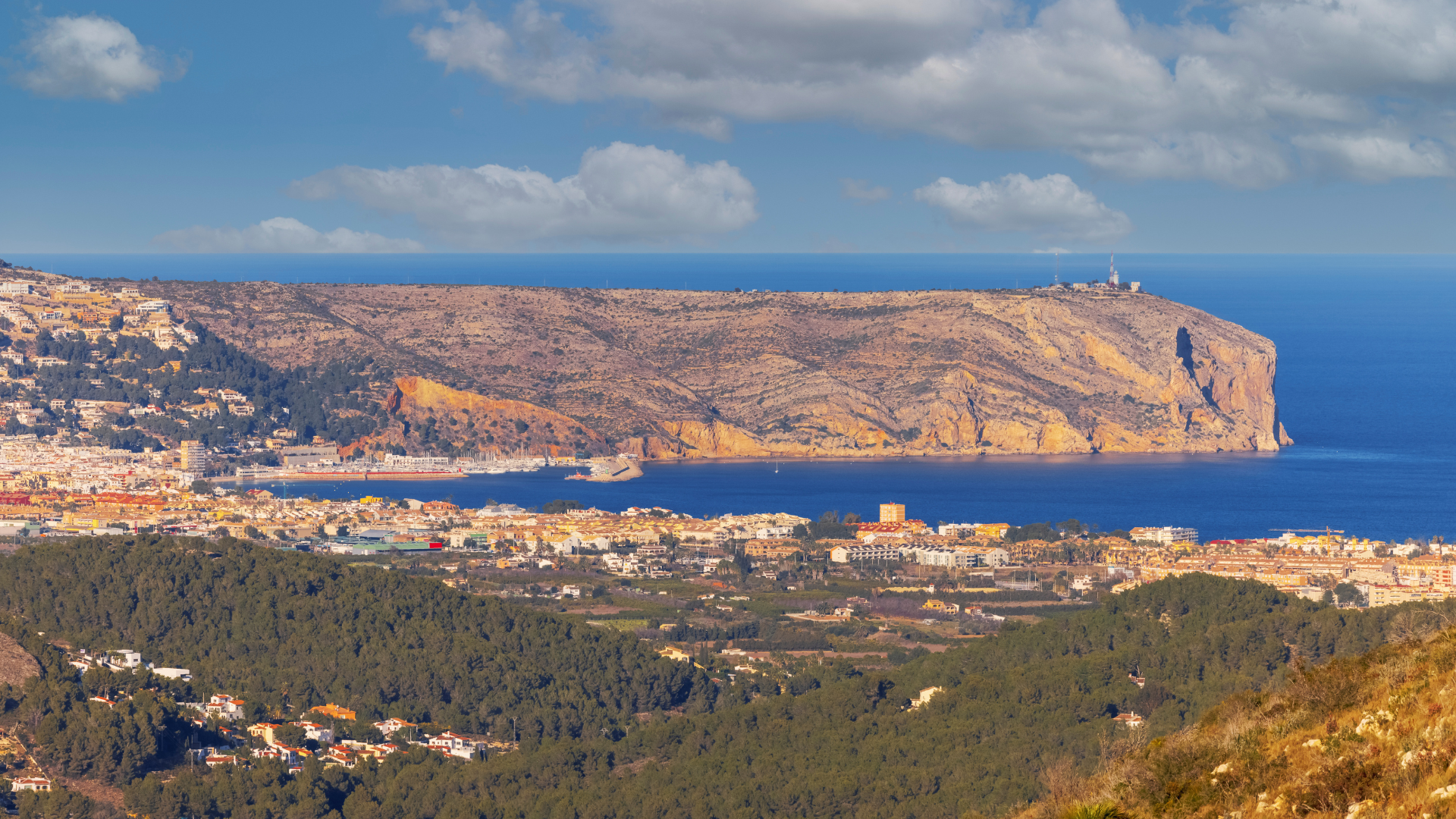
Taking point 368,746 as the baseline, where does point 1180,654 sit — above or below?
above

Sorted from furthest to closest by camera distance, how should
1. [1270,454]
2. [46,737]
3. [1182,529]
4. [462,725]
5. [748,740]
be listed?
[1270,454], [1182,529], [462,725], [748,740], [46,737]

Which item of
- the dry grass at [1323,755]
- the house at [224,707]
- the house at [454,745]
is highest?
the dry grass at [1323,755]

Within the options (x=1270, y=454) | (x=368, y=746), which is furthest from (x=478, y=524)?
(x=1270, y=454)

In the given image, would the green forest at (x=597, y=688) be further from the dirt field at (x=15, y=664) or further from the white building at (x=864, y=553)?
the white building at (x=864, y=553)

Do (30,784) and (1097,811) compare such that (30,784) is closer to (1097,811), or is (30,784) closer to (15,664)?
(15,664)

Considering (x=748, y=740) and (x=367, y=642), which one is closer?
(x=748, y=740)

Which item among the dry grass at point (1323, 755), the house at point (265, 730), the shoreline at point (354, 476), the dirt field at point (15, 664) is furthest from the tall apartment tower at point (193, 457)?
the dry grass at point (1323, 755)

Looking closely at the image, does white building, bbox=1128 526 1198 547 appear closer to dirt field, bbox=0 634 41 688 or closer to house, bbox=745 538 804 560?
house, bbox=745 538 804 560

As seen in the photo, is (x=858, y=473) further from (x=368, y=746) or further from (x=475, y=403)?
(x=368, y=746)
